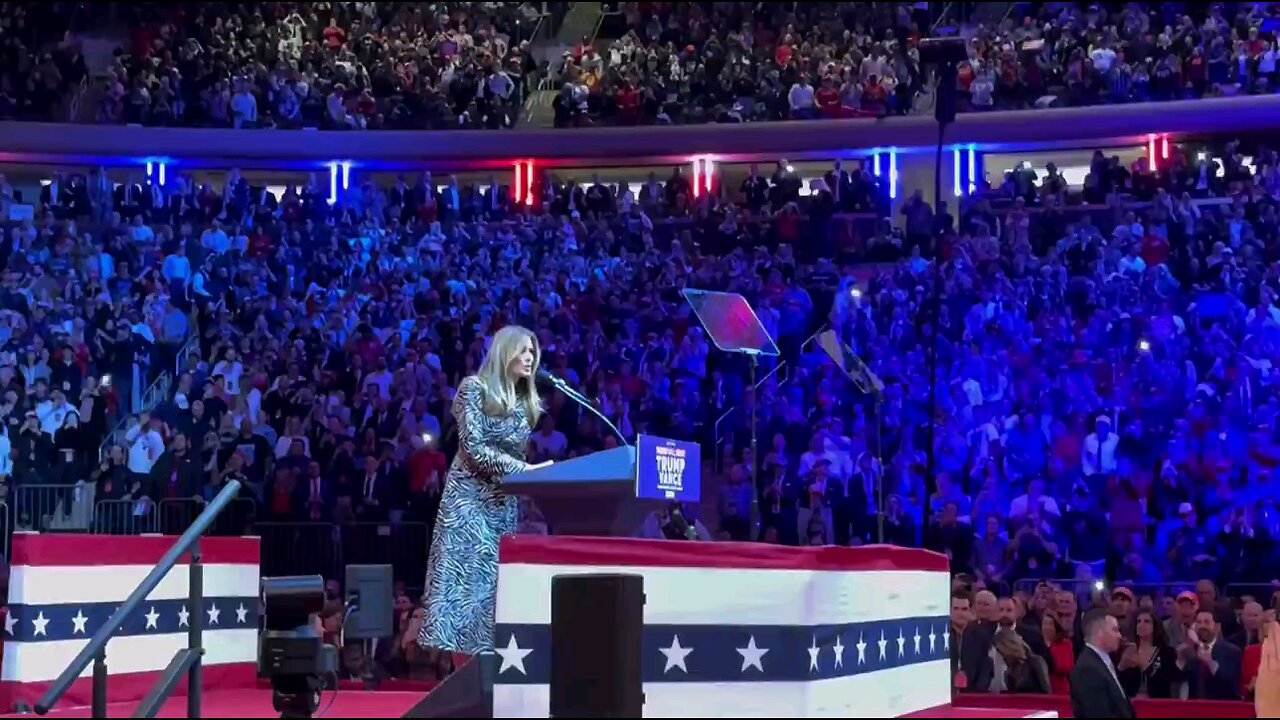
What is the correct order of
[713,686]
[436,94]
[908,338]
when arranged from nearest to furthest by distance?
1. [713,686]
2. [908,338]
3. [436,94]

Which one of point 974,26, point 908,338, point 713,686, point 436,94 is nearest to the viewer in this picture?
point 713,686

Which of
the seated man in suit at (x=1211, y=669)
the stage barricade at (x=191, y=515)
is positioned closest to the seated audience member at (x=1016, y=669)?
the seated man in suit at (x=1211, y=669)

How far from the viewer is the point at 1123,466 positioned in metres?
14.9

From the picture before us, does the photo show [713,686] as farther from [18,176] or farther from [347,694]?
[18,176]

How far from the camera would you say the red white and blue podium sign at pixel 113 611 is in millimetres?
7652

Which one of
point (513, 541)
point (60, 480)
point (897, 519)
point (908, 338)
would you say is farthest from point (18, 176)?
point (513, 541)

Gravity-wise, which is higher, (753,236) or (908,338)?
(753,236)

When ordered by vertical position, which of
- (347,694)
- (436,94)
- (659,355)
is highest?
(436,94)

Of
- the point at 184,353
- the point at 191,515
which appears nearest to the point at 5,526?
the point at 191,515

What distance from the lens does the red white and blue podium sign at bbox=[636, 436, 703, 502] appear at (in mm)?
6094

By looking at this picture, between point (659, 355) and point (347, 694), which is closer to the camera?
point (347, 694)

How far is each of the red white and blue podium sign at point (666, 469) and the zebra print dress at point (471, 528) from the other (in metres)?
0.59

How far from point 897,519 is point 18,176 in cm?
1423

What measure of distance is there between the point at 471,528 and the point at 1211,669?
5332 mm
